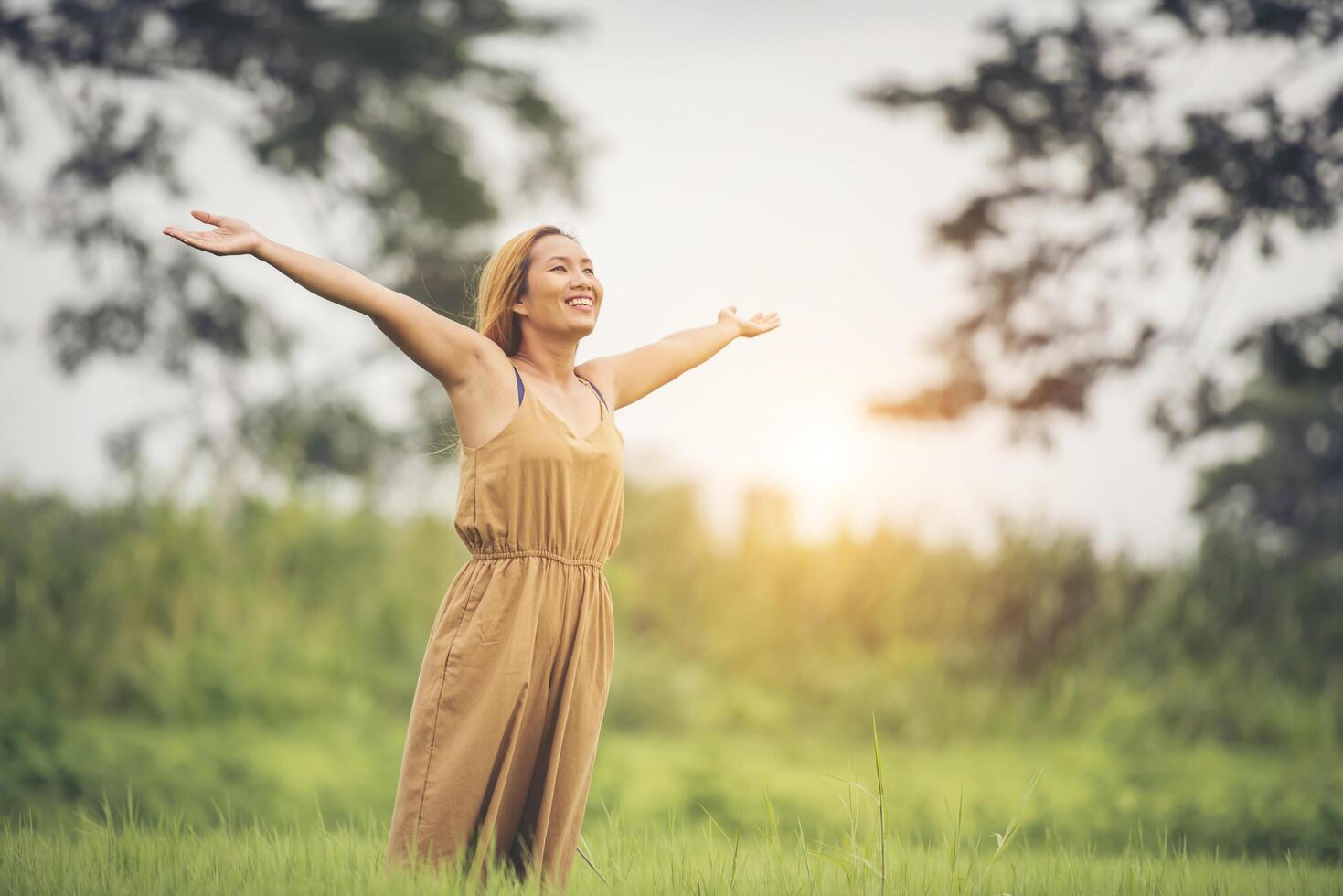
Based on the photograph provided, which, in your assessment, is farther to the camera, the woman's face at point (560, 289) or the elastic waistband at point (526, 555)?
the woman's face at point (560, 289)

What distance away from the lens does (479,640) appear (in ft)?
9.71

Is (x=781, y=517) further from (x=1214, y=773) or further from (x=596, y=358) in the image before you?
(x=596, y=358)

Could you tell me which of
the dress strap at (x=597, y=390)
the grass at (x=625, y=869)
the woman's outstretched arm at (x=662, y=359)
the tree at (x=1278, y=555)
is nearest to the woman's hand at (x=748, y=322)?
the woman's outstretched arm at (x=662, y=359)

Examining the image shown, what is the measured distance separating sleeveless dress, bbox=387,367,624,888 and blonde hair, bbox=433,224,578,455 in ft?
0.54

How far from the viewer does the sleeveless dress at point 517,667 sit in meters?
2.95

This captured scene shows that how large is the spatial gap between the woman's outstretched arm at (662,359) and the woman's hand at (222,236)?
97 centimetres

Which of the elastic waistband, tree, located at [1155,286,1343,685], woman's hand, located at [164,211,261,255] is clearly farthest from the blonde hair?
tree, located at [1155,286,1343,685]

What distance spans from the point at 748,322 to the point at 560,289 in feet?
3.31

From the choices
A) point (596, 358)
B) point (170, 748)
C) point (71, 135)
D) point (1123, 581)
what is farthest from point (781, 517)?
point (596, 358)

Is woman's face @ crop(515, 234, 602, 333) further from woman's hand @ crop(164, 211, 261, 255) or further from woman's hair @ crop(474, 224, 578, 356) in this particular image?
woman's hand @ crop(164, 211, 261, 255)

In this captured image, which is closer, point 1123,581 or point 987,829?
point 987,829

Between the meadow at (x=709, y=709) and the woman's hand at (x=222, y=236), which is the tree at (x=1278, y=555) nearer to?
the meadow at (x=709, y=709)

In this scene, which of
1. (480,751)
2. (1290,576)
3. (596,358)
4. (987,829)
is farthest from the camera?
(1290,576)

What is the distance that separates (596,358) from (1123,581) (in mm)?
8106
